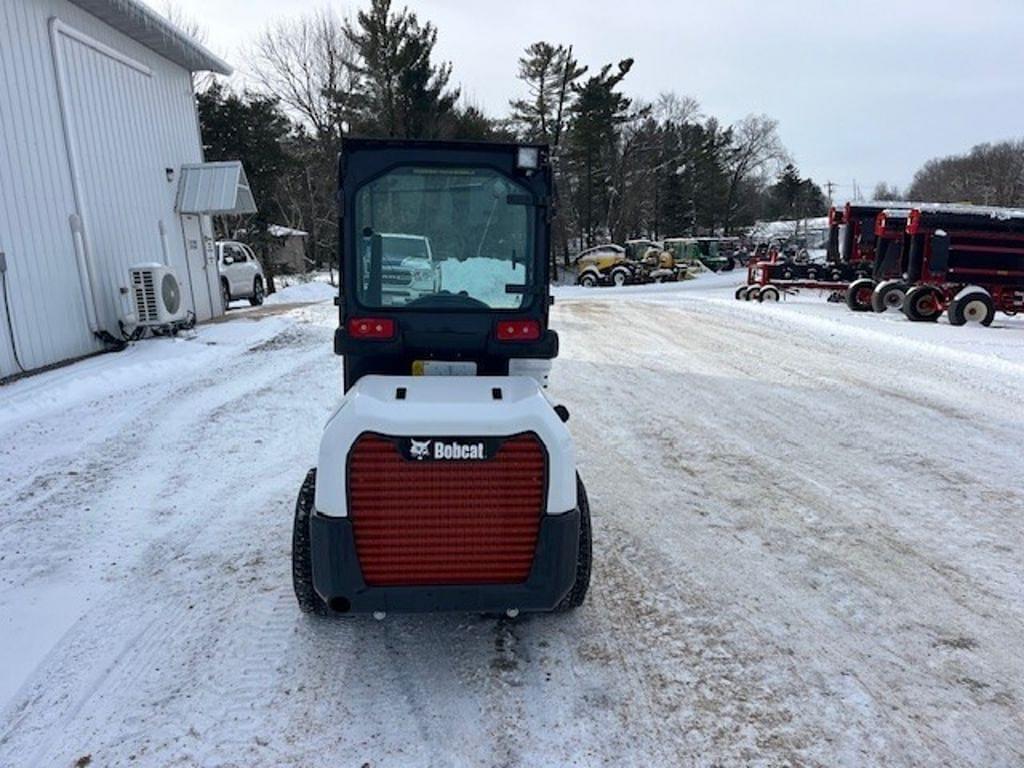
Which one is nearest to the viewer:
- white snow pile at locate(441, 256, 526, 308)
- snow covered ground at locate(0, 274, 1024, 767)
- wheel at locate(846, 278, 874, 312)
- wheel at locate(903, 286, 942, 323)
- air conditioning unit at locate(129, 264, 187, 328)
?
snow covered ground at locate(0, 274, 1024, 767)

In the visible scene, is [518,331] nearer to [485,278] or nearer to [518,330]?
[518,330]

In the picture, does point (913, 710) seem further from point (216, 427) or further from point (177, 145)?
point (177, 145)

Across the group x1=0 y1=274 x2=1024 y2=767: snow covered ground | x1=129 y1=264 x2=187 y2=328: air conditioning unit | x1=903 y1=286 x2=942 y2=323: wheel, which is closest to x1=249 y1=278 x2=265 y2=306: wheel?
x1=129 y1=264 x2=187 y2=328: air conditioning unit

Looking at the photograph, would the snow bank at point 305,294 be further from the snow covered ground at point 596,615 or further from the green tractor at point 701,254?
the green tractor at point 701,254

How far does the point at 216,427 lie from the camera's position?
693 cm

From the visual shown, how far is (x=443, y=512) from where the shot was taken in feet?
9.36

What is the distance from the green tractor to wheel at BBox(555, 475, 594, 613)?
126 ft

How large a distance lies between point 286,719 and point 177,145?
15.2m

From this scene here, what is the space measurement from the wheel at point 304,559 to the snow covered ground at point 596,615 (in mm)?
175

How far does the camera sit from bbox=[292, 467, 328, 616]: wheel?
3.17 metres

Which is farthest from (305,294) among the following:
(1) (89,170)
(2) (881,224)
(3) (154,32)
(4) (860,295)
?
(2) (881,224)

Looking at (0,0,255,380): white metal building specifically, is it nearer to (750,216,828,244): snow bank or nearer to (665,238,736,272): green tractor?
(665,238,736,272): green tractor

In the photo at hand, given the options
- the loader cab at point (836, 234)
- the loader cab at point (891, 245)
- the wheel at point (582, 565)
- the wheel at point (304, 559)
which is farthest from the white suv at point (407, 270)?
the loader cab at point (836, 234)

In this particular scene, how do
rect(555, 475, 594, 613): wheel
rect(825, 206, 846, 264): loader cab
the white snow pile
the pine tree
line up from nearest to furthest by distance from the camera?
rect(555, 475, 594, 613): wheel < the white snow pile < rect(825, 206, 846, 264): loader cab < the pine tree
